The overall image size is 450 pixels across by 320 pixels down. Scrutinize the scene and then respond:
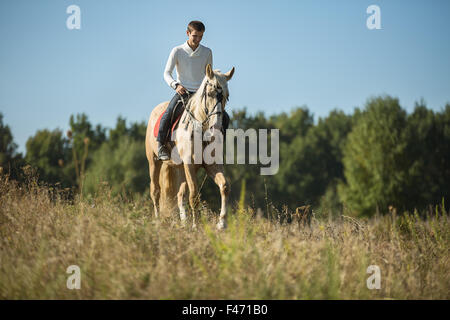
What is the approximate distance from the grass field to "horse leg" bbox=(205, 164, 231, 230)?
809 mm

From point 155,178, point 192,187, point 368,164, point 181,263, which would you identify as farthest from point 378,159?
point 181,263

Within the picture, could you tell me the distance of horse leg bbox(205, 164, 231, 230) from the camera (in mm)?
6668

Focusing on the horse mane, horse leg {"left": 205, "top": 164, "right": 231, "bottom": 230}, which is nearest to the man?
the horse mane

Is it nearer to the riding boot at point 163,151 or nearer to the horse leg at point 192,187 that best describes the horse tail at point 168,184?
the riding boot at point 163,151

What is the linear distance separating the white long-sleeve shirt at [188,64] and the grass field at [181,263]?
298cm

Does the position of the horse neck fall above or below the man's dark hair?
below

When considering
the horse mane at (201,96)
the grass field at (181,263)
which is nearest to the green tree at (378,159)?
the horse mane at (201,96)

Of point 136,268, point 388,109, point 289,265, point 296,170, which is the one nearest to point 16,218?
point 136,268

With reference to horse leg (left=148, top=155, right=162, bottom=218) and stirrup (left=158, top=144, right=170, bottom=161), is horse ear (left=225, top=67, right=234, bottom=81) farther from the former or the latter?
horse leg (left=148, top=155, right=162, bottom=218)

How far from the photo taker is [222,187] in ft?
22.4

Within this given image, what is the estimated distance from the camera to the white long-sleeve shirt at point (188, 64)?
7781mm

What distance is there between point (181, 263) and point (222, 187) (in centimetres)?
243
